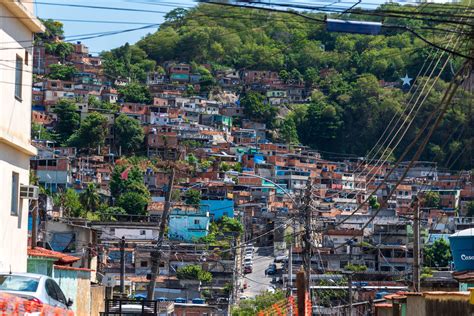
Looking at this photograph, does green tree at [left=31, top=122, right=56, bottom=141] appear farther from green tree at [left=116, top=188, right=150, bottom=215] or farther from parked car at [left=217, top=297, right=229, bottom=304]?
parked car at [left=217, top=297, right=229, bottom=304]

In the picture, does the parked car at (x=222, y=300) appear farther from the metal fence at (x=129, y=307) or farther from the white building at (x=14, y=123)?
the white building at (x=14, y=123)

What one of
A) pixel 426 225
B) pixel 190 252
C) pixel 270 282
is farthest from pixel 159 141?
pixel 190 252

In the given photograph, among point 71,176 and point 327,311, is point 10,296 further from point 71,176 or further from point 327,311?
point 71,176

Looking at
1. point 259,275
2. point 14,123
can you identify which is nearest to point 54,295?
point 14,123

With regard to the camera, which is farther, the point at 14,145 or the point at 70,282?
the point at 70,282

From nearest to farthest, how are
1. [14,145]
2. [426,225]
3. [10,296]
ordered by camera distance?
[10,296] → [14,145] → [426,225]

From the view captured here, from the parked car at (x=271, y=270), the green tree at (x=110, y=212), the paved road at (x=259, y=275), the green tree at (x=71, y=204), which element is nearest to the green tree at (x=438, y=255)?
the paved road at (x=259, y=275)

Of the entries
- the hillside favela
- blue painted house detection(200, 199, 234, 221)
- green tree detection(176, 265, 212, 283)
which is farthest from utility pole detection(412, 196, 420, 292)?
blue painted house detection(200, 199, 234, 221)
